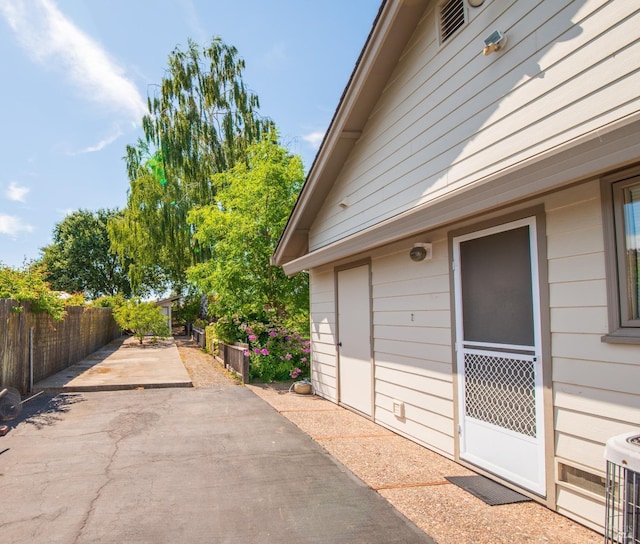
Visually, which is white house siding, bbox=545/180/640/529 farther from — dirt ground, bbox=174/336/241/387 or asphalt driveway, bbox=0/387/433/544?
dirt ground, bbox=174/336/241/387

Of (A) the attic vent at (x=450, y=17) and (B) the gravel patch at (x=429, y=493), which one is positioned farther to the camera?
(A) the attic vent at (x=450, y=17)

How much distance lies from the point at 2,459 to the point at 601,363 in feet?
19.1

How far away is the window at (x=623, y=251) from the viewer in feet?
9.77

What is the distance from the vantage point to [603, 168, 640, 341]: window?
2977mm

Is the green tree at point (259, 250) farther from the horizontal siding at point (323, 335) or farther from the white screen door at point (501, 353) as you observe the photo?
the white screen door at point (501, 353)

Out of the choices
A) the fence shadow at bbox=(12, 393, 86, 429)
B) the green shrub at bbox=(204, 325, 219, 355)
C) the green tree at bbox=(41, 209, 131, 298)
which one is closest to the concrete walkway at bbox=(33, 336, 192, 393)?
Result: the fence shadow at bbox=(12, 393, 86, 429)

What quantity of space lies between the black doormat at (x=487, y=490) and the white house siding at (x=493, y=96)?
2810 millimetres

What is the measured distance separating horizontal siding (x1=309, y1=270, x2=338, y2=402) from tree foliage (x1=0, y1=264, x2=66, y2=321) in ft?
18.0

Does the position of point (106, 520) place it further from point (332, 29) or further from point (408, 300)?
point (332, 29)

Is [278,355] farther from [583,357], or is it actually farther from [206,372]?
[583,357]

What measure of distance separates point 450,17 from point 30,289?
8838 millimetres

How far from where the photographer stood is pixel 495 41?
4.16m

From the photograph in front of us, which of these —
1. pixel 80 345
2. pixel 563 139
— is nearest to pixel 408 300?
pixel 563 139

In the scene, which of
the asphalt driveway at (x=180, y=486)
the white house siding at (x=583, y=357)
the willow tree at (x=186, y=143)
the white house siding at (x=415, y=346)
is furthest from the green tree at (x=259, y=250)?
the white house siding at (x=583, y=357)
